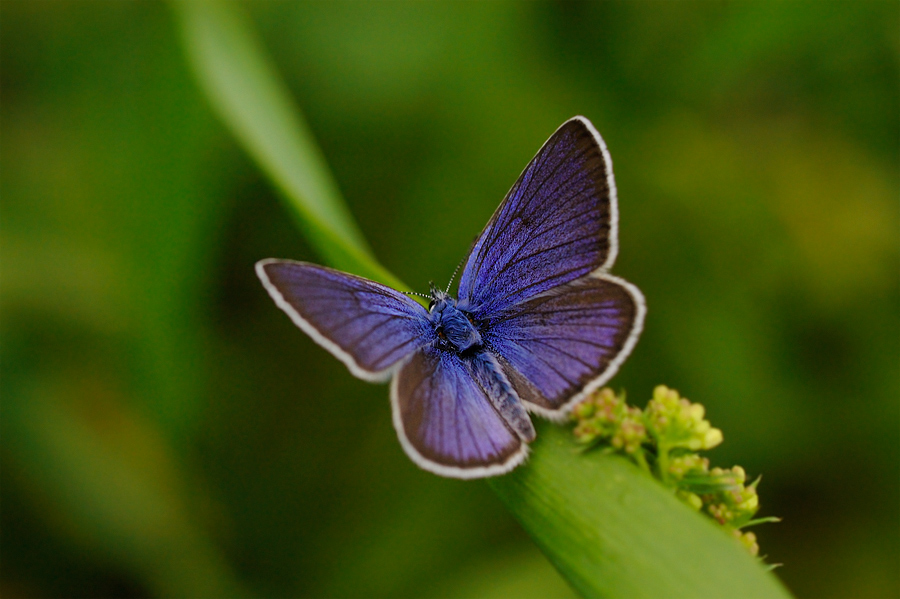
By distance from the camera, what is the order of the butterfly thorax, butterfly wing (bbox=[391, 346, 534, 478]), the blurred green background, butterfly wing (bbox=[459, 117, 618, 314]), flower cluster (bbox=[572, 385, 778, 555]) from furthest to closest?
the blurred green background, the butterfly thorax, butterfly wing (bbox=[459, 117, 618, 314]), butterfly wing (bbox=[391, 346, 534, 478]), flower cluster (bbox=[572, 385, 778, 555])

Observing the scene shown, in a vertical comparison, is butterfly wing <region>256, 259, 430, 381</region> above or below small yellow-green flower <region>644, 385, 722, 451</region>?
above

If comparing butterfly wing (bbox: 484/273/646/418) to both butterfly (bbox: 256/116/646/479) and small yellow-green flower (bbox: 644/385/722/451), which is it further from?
small yellow-green flower (bbox: 644/385/722/451)

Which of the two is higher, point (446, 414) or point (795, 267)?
point (446, 414)

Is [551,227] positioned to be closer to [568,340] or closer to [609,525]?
[568,340]

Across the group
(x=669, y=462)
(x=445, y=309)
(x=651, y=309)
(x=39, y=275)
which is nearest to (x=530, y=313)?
(x=445, y=309)

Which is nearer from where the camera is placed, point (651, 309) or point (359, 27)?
point (651, 309)

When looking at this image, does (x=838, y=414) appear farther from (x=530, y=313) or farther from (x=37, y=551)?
(x=37, y=551)

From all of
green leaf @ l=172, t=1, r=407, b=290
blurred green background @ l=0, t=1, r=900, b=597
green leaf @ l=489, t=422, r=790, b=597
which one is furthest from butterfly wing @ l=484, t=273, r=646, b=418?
blurred green background @ l=0, t=1, r=900, b=597
